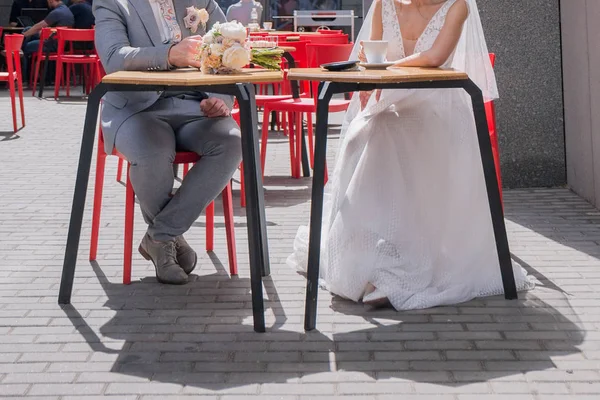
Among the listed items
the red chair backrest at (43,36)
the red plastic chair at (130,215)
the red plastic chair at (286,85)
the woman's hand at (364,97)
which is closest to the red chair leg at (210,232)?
the red plastic chair at (130,215)

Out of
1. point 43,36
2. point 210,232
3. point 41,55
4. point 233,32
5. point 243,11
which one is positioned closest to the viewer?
point 233,32

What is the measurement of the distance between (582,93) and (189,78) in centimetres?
338

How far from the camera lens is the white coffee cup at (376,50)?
378 cm

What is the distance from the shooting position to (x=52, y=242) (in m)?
5.08

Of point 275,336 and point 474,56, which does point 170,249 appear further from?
point 474,56

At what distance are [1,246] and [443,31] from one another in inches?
103

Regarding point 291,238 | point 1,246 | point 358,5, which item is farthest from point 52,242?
point 358,5

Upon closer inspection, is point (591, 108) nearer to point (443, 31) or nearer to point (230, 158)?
point (443, 31)

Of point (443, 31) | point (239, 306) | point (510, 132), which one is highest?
point (443, 31)

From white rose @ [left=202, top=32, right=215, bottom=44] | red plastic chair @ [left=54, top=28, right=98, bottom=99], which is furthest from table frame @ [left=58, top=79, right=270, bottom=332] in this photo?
red plastic chair @ [left=54, top=28, right=98, bottom=99]

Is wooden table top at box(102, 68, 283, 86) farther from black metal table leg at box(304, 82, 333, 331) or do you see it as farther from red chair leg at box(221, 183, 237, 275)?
red chair leg at box(221, 183, 237, 275)

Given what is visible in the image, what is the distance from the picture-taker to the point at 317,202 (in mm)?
3533

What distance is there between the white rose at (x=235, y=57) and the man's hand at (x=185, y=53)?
281 mm

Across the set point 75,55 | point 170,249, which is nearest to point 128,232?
point 170,249
